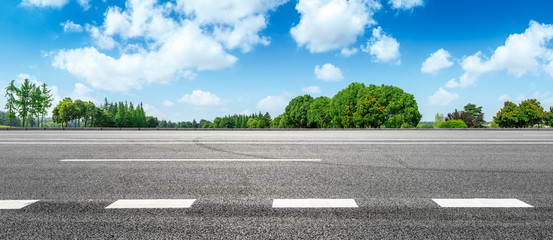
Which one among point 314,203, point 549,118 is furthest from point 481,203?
point 549,118

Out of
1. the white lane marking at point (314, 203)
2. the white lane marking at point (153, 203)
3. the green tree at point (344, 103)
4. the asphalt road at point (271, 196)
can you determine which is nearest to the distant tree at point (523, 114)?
the green tree at point (344, 103)

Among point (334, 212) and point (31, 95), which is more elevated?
point (31, 95)

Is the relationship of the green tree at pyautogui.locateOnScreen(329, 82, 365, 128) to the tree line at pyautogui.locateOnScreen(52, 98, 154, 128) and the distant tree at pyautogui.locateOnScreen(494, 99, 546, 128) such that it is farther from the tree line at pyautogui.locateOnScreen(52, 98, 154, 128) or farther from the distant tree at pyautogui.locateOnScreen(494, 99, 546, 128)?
the tree line at pyautogui.locateOnScreen(52, 98, 154, 128)

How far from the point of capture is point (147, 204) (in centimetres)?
320

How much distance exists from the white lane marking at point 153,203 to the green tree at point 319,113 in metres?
63.7

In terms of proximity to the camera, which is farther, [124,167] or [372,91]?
[372,91]

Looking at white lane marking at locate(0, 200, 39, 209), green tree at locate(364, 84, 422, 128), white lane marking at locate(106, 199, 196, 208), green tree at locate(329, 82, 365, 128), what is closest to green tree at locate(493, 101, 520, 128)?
green tree at locate(364, 84, 422, 128)

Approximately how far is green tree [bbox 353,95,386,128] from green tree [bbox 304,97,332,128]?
52.3 ft

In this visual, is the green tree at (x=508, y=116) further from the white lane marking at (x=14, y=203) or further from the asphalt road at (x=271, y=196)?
the white lane marking at (x=14, y=203)

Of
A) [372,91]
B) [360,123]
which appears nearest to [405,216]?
[360,123]

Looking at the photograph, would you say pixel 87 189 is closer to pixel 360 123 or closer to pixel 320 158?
pixel 320 158

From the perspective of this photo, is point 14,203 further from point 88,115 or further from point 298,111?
point 88,115

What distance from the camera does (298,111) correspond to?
7525cm

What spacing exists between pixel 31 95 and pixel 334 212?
247ft
